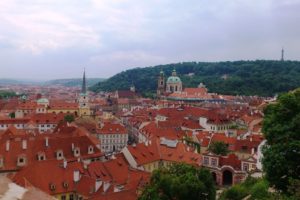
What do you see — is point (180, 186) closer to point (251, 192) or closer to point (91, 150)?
point (251, 192)

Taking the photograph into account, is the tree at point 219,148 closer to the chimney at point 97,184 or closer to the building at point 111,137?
the building at point 111,137

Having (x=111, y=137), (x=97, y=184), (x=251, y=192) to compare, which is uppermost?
(x=251, y=192)

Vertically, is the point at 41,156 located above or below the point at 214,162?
above

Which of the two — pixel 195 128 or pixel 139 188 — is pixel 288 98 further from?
pixel 195 128

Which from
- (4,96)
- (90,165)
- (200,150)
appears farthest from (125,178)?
(4,96)

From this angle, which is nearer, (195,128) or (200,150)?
(200,150)

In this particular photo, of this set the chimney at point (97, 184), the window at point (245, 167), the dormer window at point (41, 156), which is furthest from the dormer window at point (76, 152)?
the window at point (245, 167)

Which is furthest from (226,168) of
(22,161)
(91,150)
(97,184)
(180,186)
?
(22,161)
